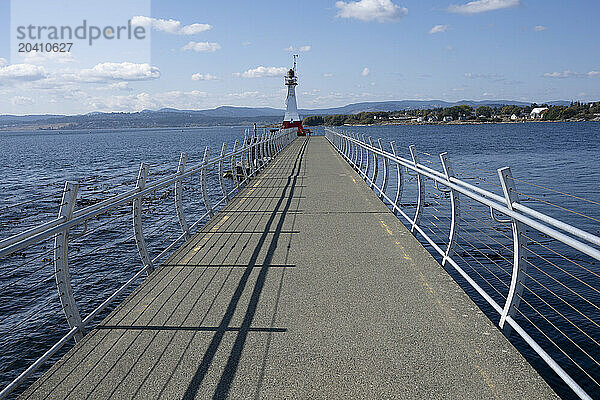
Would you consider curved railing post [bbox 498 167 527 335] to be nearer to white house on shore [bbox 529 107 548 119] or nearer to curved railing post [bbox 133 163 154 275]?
curved railing post [bbox 133 163 154 275]

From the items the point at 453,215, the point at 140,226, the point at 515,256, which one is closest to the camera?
the point at 515,256

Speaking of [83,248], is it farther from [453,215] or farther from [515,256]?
[515,256]

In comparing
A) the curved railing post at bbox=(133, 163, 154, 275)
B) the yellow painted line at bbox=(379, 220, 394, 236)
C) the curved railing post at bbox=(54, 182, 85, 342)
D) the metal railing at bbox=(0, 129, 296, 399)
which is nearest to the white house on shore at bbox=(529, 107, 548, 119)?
the metal railing at bbox=(0, 129, 296, 399)

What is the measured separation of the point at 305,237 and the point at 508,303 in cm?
384

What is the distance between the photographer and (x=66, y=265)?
4.21m

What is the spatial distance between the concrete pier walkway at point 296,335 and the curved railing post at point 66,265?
218 millimetres

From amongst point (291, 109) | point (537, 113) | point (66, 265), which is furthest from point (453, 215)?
point (537, 113)

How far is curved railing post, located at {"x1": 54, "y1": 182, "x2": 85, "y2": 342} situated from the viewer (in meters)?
4.17

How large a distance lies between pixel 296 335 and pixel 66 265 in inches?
79.4

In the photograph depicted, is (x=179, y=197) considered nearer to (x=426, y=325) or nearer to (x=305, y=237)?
(x=305, y=237)

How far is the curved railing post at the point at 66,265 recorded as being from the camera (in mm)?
4172

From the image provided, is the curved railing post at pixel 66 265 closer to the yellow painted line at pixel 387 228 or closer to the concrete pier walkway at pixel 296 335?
the concrete pier walkway at pixel 296 335

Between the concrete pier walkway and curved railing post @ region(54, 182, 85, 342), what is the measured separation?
0.22 meters

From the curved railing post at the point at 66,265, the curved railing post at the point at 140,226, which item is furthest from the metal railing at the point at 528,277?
the curved railing post at the point at 66,265
